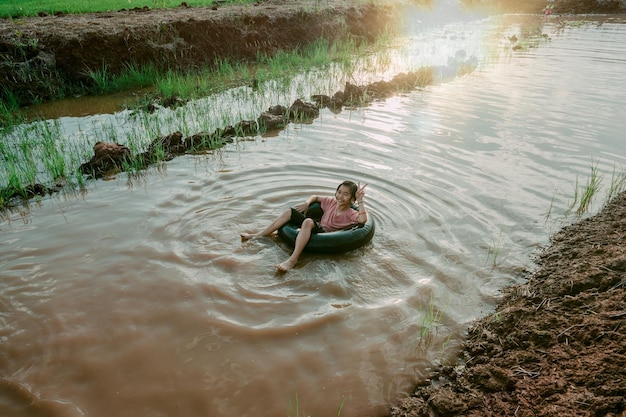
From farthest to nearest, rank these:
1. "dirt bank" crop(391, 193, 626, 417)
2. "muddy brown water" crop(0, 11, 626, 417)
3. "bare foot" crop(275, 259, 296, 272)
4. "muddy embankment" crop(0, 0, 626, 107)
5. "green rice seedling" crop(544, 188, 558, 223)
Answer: "muddy embankment" crop(0, 0, 626, 107) < "green rice seedling" crop(544, 188, 558, 223) < "bare foot" crop(275, 259, 296, 272) < "muddy brown water" crop(0, 11, 626, 417) < "dirt bank" crop(391, 193, 626, 417)

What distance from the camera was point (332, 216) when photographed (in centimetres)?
451

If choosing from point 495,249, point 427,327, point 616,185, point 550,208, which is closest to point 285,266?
point 427,327

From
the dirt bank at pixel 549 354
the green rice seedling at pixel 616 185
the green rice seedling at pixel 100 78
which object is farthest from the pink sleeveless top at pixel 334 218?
the green rice seedling at pixel 100 78

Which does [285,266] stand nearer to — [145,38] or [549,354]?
[549,354]

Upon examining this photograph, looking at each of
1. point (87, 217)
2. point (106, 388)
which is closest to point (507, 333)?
point (106, 388)

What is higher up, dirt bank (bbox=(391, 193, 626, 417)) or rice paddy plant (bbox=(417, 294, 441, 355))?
dirt bank (bbox=(391, 193, 626, 417))

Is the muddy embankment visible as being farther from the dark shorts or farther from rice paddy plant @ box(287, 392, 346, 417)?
rice paddy plant @ box(287, 392, 346, 417)

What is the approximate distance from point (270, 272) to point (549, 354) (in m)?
2.39

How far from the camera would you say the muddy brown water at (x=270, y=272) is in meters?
2.73

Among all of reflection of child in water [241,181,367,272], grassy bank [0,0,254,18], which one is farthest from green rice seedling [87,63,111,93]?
reflection of child in water [241,181,367,272]

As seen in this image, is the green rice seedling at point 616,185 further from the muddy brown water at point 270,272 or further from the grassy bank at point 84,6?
the grassy bank at point 84,6

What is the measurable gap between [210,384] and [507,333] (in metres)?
2.23

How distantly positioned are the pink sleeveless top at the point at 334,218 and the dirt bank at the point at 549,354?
1.69 meters

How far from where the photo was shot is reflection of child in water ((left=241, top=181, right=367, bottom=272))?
4277 mm
